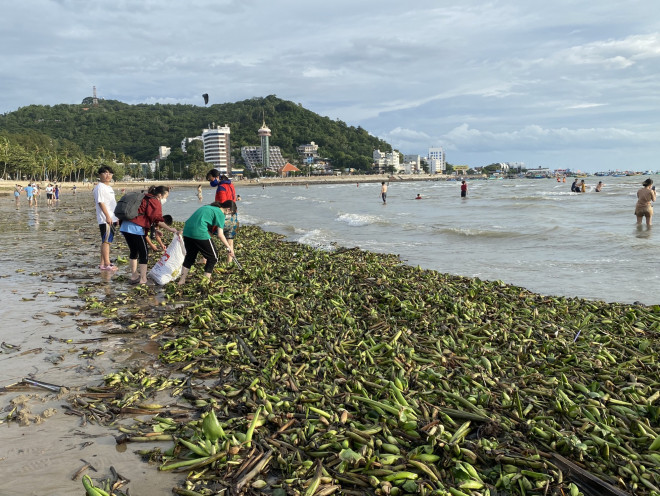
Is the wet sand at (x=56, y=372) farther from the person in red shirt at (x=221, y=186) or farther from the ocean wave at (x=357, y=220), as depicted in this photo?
the ocean wave at (x=357, y=220)

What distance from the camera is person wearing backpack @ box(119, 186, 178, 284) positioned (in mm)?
9297

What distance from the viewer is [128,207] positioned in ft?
29.9

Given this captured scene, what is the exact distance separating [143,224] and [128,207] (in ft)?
1.52

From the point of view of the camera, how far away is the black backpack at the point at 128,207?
9094mm

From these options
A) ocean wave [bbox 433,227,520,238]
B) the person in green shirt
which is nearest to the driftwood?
the person in green shirt

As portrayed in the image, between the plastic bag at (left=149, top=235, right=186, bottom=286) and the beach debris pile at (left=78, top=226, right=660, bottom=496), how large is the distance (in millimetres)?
2159

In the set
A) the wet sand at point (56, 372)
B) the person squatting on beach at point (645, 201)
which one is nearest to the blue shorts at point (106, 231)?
the wet sand at point (56, 372)

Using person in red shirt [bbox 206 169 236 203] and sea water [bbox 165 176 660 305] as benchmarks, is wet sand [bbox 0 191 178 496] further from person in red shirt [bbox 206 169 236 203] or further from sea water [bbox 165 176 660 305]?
sea water [bbox 165 176 660 305]

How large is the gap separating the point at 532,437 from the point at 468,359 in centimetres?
153

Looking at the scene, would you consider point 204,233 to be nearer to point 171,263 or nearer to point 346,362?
point 171,263

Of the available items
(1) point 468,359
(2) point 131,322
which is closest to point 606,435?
(1) point 468,359

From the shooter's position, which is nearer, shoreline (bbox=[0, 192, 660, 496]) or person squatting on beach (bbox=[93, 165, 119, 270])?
shoreline (bbox=[0, 192, 660, 496])

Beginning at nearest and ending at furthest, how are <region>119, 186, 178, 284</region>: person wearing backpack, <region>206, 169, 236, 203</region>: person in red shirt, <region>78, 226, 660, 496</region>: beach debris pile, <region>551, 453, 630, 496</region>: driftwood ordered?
<region>551, 453, 630, 496</region>: driftwood, <region>78, 226, 660, 496</region>: beach debris pile, <region>119, 186, 178, 284</region>: person wearing backpack, <region>206, 169, 236, 203</region>: person in red shirt

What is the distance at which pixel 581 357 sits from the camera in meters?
5.16
